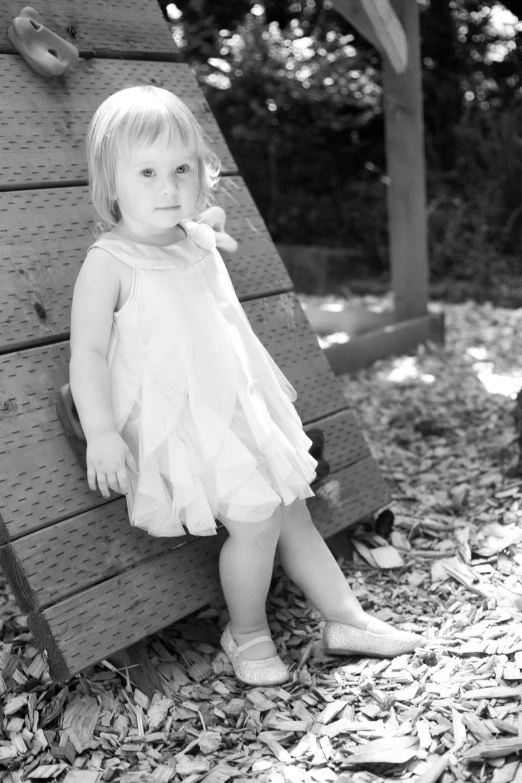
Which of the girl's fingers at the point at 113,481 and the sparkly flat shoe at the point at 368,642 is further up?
the girl's fingers at the point at 113,481

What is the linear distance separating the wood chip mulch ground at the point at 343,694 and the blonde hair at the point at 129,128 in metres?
1.04

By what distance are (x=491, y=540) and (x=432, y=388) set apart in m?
1.55

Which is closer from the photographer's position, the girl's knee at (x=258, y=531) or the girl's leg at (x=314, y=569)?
the girl's knee at (x=258, y=531)

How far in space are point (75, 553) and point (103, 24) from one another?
1305 millimetres

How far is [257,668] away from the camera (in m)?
1.83

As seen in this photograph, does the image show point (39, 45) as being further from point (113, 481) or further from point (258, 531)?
point (258, 531)

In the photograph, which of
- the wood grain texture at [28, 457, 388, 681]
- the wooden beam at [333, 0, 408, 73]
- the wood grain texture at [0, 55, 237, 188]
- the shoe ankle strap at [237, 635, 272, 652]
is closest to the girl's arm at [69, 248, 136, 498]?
the wood grain texture at [28, 457, 388, 681]

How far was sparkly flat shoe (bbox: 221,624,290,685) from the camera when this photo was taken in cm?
182

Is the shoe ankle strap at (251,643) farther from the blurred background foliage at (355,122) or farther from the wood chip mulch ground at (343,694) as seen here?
the blurred background foliage at (355,122)

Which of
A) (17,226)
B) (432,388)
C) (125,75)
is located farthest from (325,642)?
(432,388)

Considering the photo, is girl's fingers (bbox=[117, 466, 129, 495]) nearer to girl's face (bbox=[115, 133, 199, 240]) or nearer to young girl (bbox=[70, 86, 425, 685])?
young girl (bbox=[70, 86, 425, 685])

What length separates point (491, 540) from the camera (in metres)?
2.30

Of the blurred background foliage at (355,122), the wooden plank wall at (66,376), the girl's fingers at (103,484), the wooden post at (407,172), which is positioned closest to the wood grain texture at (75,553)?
the wooden plank wall at (66,376)

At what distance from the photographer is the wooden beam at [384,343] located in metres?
4.04
